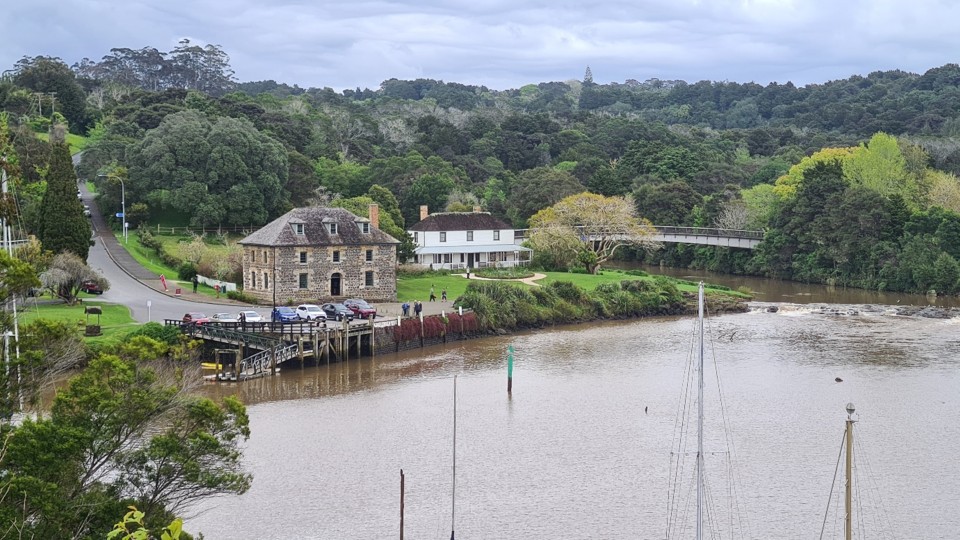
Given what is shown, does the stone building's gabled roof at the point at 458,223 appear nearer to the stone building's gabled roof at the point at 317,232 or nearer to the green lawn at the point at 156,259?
the green lawn at the point at 156,259

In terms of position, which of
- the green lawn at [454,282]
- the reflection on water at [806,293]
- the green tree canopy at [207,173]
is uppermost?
the green tree canopy at [207,173]

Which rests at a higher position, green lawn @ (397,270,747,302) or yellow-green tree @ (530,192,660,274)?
yellow-green tree @ (530,192,660,274)

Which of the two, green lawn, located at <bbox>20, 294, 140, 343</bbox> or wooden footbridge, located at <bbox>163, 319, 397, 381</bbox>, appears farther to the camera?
wooden footbridge, located at <bbox>163, 319, 397, 381</bbox>

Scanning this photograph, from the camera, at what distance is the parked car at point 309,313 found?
63750mm

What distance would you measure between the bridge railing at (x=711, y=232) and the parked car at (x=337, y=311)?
4962cm

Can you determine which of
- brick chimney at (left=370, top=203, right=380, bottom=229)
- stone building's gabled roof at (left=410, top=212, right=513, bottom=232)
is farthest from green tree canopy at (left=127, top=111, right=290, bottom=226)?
brick chimney at (left=370, top=203, right=380, bottom=229)

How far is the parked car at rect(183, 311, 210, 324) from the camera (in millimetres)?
59000

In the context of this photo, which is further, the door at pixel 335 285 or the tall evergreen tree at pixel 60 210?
the door at pixel 335 285

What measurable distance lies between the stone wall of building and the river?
348 inches

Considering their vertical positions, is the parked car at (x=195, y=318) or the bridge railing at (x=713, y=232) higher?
the bridge railing at (x=713, y=232)

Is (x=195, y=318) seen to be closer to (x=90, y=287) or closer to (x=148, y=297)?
(x=148, y=297)

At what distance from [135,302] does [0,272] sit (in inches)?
1448

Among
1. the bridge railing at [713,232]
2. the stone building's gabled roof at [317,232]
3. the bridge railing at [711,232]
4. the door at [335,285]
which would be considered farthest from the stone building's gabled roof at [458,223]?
the bridge railing at [711,232]

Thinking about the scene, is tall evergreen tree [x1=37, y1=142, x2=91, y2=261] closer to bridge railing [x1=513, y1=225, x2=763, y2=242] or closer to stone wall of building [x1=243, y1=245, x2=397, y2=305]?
stone wall of building [x1=243, y1=245, x2=397, y2=305]
